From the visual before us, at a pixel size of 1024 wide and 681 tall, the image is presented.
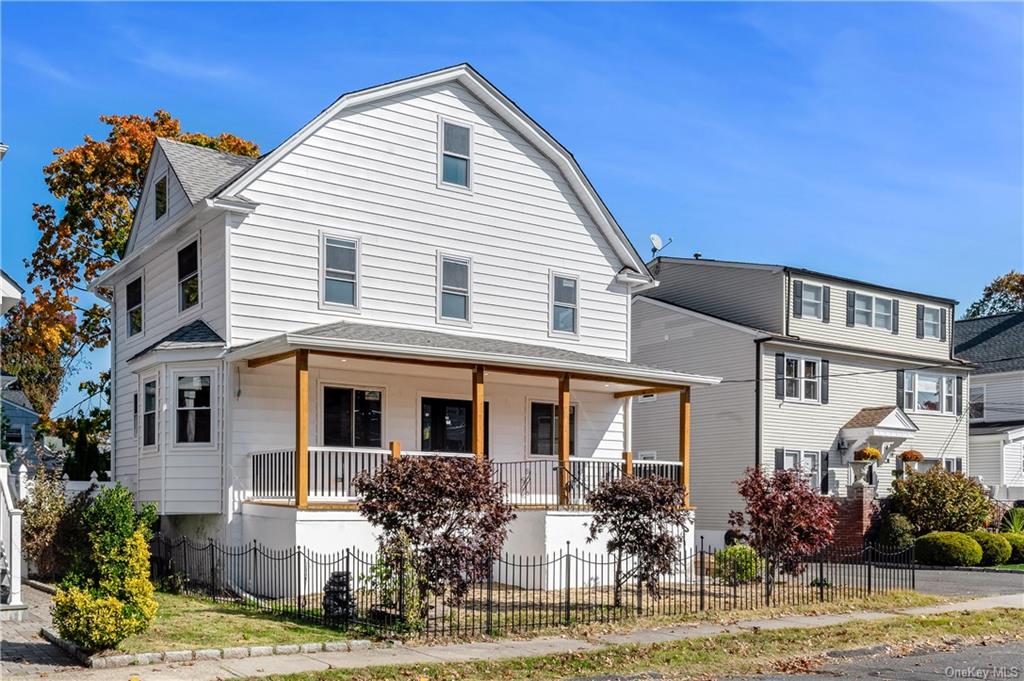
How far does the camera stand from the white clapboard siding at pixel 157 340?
20891 mm

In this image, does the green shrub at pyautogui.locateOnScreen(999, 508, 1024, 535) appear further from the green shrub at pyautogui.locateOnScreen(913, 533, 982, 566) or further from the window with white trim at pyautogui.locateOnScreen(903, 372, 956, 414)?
the window with white trim at pyautogui.locateOnScreen(903, 372, 956, 414)

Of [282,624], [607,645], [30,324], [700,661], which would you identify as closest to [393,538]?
[282,624]

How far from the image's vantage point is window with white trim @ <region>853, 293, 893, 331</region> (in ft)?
128

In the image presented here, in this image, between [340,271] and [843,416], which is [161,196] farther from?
[843,416]

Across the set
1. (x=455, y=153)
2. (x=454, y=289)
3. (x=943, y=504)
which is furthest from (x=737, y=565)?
(x=943, y=504)

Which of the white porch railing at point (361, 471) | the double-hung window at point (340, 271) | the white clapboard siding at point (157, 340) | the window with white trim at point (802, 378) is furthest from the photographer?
the window with white trim at point (802, 378)

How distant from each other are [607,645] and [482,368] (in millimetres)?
7748

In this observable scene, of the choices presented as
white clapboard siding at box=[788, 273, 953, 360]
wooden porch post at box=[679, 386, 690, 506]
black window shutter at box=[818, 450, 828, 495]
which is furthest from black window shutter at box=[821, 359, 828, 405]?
wooden porch post at box=[679, 386, 690, 506]

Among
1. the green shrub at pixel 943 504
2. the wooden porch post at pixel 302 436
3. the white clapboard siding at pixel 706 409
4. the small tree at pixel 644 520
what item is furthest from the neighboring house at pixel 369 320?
Result: the green shrub at pixel 943 504

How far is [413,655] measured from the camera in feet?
45.0

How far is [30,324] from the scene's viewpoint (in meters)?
33.6

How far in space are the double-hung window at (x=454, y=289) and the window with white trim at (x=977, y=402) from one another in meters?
31.8

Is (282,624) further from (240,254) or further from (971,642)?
(971,642)

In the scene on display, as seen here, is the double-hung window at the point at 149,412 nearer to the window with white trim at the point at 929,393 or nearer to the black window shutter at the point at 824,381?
the black window shutter at the point at 824,381
